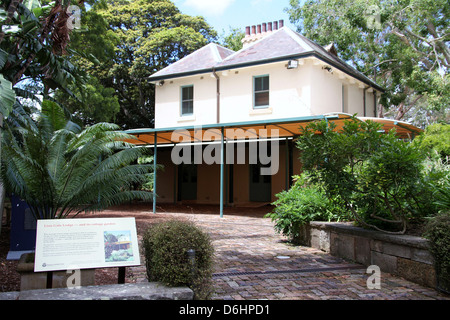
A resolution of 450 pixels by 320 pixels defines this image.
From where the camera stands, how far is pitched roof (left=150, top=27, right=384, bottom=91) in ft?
48.2

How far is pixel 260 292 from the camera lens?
4.60m

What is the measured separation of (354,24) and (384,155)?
15132 mm

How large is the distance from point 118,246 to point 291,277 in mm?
2556

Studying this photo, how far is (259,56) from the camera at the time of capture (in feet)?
50.9

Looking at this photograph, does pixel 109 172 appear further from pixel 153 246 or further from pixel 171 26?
pixel 171 26

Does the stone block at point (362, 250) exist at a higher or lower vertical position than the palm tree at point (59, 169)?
lower

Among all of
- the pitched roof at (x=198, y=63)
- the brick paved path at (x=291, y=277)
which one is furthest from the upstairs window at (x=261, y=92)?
the brick paved path at (x=291, y=277)

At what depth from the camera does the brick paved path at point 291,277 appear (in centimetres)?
448

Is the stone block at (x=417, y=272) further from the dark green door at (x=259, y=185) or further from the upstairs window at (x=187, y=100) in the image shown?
the upstairs window at (x=187, y=100)

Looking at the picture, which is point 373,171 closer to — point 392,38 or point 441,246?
point 441,246

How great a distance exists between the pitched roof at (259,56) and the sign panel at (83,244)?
1176 centimetres

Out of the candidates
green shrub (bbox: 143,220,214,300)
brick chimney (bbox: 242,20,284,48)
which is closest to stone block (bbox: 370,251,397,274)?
green shrub (bbox: 143,220,214,300)

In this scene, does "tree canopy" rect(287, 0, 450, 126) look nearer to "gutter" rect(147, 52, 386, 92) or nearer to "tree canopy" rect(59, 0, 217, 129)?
"gutter" rect(147, 52, 386, 92)
